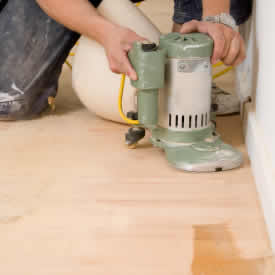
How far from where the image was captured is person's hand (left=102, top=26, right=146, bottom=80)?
4.66ft

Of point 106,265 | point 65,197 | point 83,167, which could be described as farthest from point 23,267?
point 83,167

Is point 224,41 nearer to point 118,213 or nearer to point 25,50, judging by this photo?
point 118,213

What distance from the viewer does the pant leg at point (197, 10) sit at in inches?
71.3

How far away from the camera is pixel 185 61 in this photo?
1.39m

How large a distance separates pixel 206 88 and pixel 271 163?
1.08 ft

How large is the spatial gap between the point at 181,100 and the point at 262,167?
1.04 ft

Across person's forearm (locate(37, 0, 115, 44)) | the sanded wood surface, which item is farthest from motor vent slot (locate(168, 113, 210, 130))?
person's forearm (locate(37, 0, 115, 44))

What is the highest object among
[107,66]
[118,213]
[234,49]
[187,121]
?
[234,49]

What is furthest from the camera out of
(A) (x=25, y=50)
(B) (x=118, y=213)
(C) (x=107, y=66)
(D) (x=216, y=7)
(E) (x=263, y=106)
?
(A) (x=25, y=50)

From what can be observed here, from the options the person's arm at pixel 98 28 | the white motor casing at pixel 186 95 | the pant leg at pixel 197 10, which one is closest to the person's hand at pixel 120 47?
the person's arm at pixel 98 28

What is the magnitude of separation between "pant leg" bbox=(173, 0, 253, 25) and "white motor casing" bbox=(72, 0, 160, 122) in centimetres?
27

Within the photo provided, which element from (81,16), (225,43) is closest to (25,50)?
(81,16)

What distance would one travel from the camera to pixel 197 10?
190 centimetres

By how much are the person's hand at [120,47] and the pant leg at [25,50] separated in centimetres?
40
